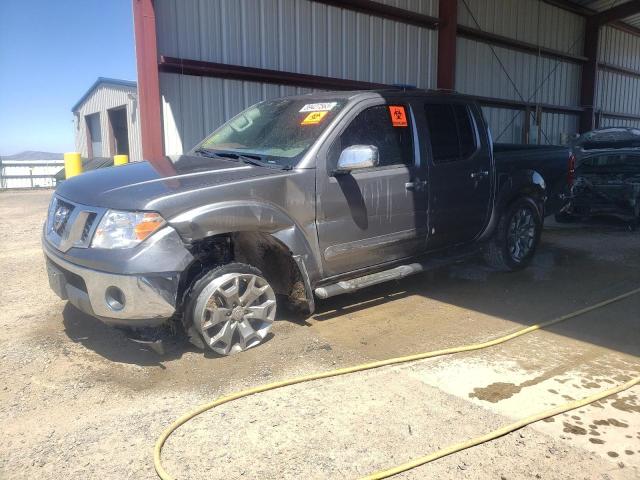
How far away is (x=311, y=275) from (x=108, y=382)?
157cm

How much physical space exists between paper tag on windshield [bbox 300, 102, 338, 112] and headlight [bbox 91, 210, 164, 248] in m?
1.75

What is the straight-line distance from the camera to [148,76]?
818cm

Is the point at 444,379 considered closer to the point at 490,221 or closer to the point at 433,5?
the point at 490,221

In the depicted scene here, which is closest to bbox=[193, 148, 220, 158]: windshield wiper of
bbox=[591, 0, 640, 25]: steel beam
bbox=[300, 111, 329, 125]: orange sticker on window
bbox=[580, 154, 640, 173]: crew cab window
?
bbox=[300, 111, 329, 125]: orange sticker on window

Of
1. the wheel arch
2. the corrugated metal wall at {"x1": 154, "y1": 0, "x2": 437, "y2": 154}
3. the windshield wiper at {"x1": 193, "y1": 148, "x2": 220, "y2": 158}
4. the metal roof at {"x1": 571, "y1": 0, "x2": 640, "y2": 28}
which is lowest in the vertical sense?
the wheel arch

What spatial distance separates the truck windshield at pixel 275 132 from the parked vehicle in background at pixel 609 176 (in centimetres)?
554

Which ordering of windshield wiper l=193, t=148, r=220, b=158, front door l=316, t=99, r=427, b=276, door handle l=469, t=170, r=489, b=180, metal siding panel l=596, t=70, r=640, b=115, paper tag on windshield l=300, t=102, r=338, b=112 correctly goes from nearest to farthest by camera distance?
front door l=316, t=99, r=427, b=276
paper tag on windshield l=300, t=102, r=338, b=112
windshield wiper l=193, t=148, r=220, b=158
door handle l=469, t=170, r=489, b=180
metal siding panel l=596, t=70, r=640, b=115

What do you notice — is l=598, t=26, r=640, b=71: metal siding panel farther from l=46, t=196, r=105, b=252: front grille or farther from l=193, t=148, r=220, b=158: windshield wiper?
l=46, t=196, r=105, b=252: front grille

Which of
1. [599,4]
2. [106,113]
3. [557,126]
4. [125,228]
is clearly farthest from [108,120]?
[125,228]

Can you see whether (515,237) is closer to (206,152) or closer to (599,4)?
(206,152)

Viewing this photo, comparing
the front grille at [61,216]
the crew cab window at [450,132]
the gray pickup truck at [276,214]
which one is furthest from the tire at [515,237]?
the front grille at [61,216]

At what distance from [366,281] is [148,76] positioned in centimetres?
572

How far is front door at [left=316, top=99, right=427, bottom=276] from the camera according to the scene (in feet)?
13.4

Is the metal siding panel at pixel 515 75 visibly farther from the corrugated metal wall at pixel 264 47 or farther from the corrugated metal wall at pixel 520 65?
the corrugated metal wall at pixel 264 47
